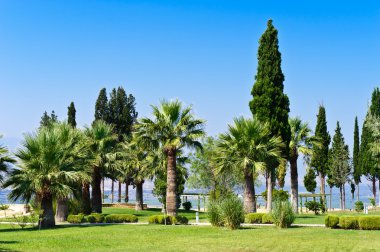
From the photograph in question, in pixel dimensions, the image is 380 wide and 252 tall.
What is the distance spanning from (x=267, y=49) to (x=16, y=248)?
27.8 metres

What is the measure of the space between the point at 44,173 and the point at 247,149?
13820 millimetres

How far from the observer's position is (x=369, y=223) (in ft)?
84.8

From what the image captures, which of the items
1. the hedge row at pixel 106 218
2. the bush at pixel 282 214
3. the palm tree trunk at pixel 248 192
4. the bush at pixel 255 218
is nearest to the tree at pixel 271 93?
the palm tree trunk at pixel 248 192

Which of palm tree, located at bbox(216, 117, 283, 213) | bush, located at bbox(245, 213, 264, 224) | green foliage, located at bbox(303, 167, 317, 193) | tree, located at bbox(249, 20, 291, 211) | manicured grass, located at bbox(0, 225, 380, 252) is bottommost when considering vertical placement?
manicured grass, located at bbox(0, 225, 380, 252)

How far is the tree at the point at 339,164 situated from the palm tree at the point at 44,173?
41.1 m

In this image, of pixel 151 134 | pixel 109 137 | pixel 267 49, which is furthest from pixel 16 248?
pixel 267 49

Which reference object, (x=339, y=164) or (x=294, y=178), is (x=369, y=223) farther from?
(x=339, y=164)

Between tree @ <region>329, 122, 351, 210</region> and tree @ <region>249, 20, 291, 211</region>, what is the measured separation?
2615 centimetres

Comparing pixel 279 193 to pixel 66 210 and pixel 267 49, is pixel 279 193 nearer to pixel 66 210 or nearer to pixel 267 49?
pixel 267 49

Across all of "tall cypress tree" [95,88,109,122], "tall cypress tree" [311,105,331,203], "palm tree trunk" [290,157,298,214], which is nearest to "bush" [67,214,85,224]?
"palm tree trunk" [290,157,298,214]

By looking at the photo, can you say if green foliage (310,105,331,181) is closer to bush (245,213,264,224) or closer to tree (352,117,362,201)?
tree (352,117,362,201)

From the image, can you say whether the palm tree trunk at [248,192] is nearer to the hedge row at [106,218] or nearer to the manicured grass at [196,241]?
the hedge row at [106,218]

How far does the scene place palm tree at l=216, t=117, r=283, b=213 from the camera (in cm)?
3603

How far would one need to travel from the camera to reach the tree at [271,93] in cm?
4009
